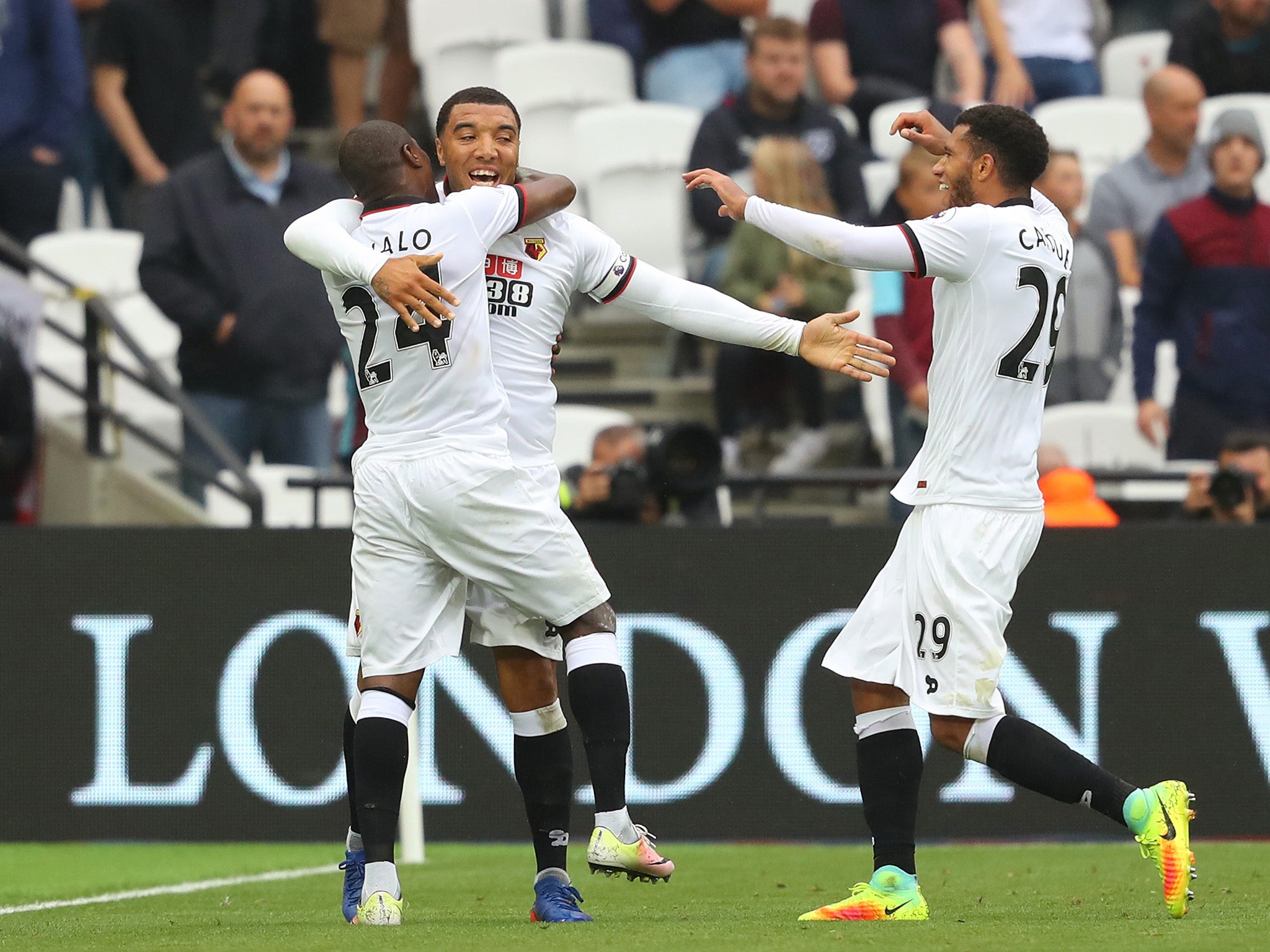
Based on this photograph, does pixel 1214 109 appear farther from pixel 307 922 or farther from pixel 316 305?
pixel 307 922

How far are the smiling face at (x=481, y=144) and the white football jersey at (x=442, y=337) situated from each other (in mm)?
192

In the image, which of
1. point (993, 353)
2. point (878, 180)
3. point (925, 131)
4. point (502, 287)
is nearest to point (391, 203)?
point (502, 287)

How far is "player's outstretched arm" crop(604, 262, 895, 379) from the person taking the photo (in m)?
5.49

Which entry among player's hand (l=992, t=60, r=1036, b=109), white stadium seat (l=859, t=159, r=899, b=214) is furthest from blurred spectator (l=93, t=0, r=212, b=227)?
player's hand (l=992, t=60, r=1036, b=109)

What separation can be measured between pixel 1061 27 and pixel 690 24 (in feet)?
7.80

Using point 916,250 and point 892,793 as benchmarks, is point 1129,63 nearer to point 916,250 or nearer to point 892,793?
point 916,250

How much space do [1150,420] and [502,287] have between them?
5360mm

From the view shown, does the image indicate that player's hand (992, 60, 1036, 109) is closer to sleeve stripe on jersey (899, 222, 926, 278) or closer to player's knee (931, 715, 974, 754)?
sleeve stripe on jersey (899, 222, 926, 278)

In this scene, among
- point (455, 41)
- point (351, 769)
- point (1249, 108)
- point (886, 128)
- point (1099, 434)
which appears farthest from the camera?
point (455, 41)

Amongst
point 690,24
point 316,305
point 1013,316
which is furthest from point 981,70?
point 1013,316

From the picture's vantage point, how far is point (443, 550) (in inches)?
209

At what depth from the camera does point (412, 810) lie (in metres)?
7.89

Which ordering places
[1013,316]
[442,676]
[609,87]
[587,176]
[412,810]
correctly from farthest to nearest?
[609,87] < [587,176] < [442,676] < [412,810] < [1013,316]

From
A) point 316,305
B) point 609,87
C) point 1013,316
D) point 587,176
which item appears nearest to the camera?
point 1013,316
